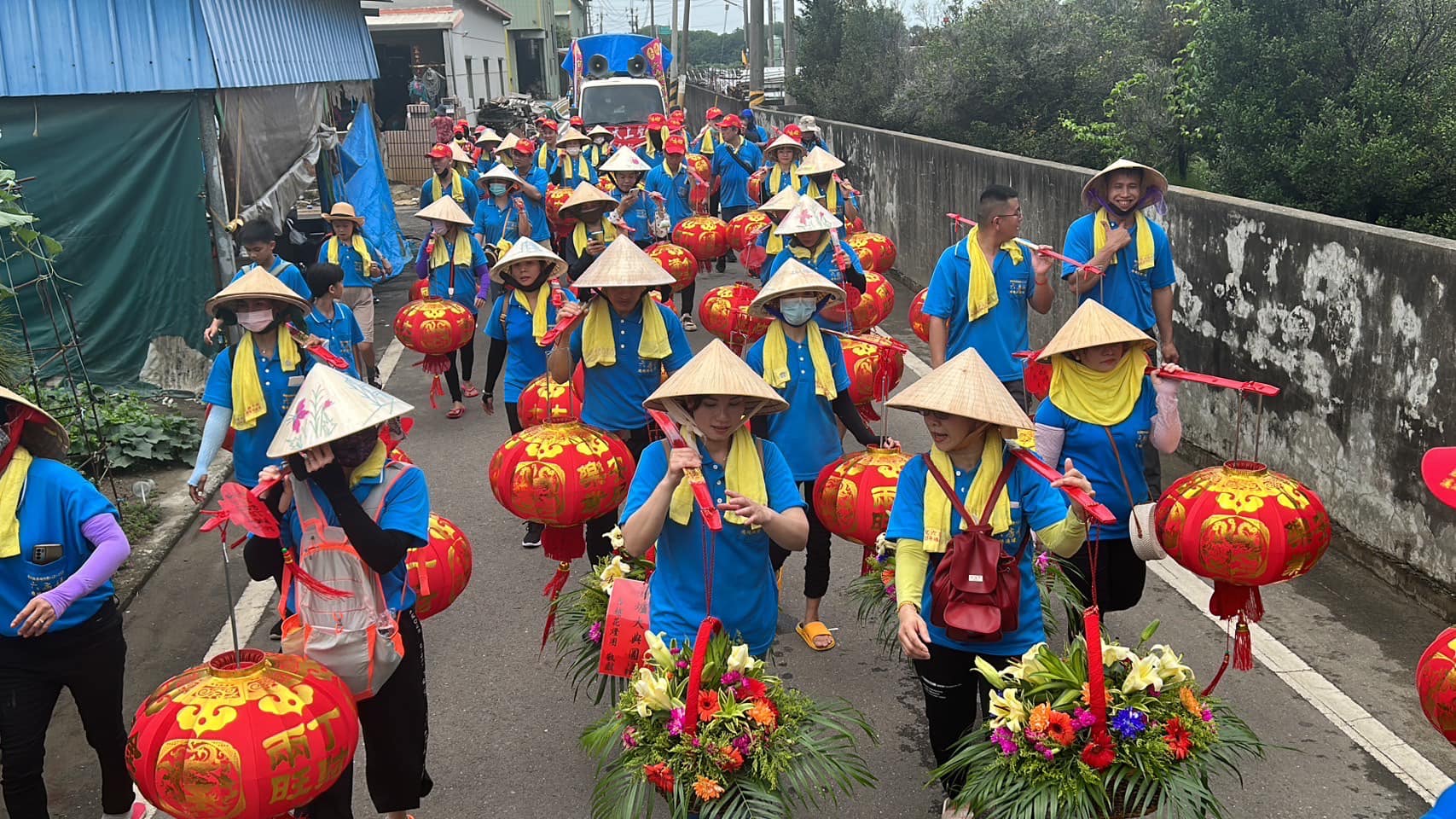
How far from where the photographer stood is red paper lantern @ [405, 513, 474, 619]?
202 inches

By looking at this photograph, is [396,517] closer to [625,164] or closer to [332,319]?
[332,319]

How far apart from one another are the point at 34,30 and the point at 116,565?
8.69 meters

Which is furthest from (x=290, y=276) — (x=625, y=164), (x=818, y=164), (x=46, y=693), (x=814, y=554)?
(x=818, y=164)

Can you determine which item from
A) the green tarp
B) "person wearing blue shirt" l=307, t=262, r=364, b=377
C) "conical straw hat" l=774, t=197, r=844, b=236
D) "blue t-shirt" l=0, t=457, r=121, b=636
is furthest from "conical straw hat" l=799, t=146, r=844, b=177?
"blue t-shirt" l=0, t=457, r=121, b=636

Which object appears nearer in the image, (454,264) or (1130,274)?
(1130,274)

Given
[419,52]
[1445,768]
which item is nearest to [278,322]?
[1445,768]

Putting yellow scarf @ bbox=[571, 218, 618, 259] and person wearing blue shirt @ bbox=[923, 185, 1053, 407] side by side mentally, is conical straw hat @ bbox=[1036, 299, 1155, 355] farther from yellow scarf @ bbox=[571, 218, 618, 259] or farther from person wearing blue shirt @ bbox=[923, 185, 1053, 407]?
yellow scarf @ bbox=[571, 218, 618, 259]

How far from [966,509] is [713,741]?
1.13 metres

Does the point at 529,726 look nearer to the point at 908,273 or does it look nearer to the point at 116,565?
the point at 116,565

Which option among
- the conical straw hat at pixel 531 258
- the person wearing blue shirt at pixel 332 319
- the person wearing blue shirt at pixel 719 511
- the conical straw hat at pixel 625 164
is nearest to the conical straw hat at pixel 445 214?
the person wearing blue shirt at pixel 332 319

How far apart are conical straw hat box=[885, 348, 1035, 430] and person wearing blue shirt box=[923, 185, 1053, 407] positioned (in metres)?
2.93

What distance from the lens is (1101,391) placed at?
5.32 meters

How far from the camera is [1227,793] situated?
5070 mm

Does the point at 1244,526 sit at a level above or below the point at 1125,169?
below
